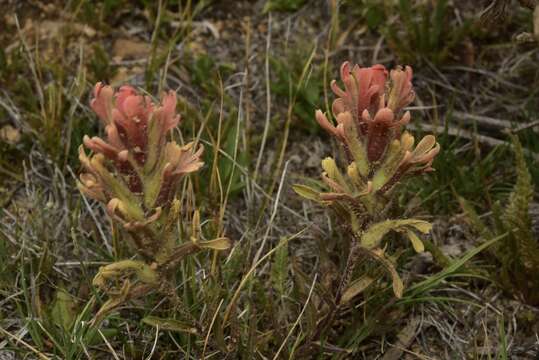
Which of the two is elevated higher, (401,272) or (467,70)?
(467,70)

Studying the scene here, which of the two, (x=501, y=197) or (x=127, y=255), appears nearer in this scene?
(x=127, y=255)

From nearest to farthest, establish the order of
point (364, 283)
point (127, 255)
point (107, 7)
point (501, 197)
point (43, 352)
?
point (364, 283), point (43, 352), point (127, 255), point (501, 197), point (107, 7)

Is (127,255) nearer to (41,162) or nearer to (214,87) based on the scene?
(41,162)

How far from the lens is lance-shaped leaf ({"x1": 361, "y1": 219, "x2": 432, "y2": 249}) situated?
215 cm

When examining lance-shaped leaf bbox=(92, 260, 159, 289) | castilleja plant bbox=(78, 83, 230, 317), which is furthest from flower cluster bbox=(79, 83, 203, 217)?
lance-shaped leaf bbox=(92, 260, 159, 289)

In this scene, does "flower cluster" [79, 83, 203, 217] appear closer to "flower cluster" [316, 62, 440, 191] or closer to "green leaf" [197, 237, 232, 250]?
"green leaf" [197, 237, 232, 250]

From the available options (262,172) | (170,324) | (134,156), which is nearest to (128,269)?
(170,324)

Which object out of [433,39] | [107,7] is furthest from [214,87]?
[433,39]

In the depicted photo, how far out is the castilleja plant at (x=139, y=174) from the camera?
1984 millimetres

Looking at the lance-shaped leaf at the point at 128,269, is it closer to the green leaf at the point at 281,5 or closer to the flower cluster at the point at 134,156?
the flower cluster at the point at 134,156

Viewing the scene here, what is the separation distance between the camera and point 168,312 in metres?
2.71

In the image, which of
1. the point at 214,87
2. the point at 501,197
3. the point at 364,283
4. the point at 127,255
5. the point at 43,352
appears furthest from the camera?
the point at 214,87

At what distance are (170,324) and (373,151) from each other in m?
0.80

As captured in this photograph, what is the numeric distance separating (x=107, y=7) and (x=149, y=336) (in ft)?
5.76
